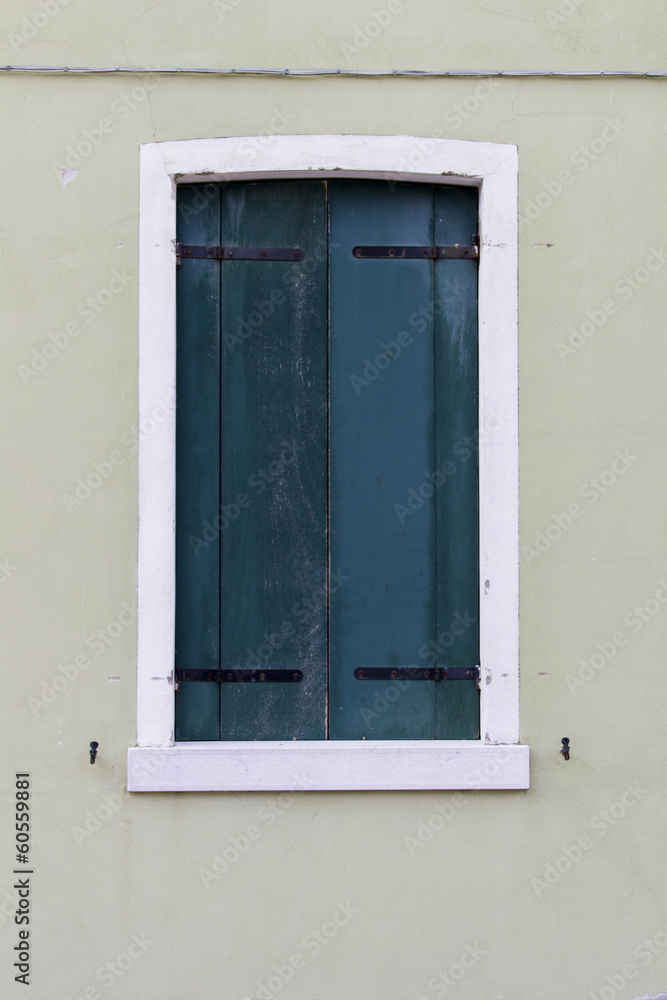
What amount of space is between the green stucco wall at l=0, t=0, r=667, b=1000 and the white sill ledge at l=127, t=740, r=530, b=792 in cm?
8

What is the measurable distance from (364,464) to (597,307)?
112 cm

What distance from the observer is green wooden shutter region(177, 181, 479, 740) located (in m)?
3.75

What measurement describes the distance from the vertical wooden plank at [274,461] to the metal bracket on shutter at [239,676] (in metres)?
A: 0.02

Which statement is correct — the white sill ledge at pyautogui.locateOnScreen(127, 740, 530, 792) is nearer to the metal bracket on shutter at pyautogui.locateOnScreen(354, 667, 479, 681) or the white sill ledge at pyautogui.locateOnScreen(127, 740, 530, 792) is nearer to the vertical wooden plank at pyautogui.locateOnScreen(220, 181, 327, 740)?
the vertical wooden plank at pyautogui.locateOnScreen(220, 181, 327, 740)

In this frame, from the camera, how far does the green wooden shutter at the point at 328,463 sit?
3.75 m

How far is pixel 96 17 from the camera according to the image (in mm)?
3682

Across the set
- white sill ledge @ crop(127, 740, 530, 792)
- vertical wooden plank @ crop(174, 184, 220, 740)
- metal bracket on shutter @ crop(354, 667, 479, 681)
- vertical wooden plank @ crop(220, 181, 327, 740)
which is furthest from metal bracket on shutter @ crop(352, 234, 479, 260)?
white sill ledge @ crop(127, 740, 530, 792)

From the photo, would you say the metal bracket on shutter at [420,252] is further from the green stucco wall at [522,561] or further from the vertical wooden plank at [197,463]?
the vertical wooden plank at [197,463]

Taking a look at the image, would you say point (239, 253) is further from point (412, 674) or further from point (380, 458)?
point (412, 674)

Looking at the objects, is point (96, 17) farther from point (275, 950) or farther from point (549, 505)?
point (275, 950)

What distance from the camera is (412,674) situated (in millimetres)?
3752

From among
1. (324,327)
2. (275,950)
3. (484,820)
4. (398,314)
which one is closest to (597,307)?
(398,314)

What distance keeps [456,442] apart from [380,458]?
317 millimetres

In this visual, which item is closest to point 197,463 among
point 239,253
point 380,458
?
point 380,458
